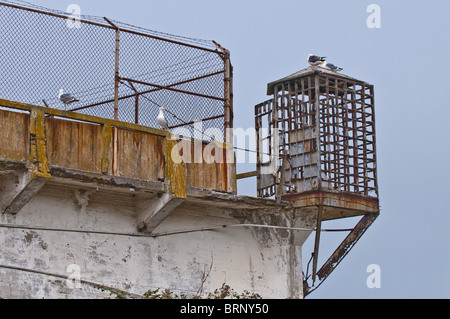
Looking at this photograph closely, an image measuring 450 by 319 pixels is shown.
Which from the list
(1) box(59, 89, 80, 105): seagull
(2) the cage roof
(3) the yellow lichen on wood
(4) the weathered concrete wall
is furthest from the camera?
(2) the cage roof

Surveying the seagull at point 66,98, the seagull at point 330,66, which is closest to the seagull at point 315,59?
the seagull at point 330,66

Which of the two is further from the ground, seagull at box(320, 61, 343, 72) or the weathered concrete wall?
seagull at box(320, 61, 343, 72)

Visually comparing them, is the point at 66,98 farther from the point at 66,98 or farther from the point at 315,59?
the point at 315,59

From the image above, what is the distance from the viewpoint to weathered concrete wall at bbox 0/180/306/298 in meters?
15.4

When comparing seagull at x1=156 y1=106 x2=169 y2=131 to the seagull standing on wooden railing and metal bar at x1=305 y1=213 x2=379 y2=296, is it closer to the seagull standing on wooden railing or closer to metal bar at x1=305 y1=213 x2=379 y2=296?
the seagull standing on wooden railing

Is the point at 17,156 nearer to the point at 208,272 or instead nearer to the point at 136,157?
the point at 136,157

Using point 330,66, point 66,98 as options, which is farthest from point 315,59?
point 66,98

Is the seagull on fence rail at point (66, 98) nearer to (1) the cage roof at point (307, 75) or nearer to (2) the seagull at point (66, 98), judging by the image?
(2) the seagull at point (66, 98)

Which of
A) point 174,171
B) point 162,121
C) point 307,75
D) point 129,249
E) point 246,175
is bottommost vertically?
point 129,249

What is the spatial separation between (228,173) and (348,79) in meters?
3.26

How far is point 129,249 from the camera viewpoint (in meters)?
16.7

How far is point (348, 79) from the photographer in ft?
62.8

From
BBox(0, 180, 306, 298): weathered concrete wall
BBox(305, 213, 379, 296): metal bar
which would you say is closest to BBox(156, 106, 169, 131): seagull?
BBox(0, 180, 306, 298): weathered concrete wall

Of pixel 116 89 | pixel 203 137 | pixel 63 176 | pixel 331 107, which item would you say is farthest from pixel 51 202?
pixel 331 107
